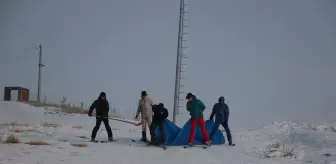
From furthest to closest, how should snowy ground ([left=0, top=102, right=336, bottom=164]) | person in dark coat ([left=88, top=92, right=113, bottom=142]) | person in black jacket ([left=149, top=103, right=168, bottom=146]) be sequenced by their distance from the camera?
person in dark coat ([left=88, top=92, right=113, bottom=142]), person in black jacket ([left=149, top=103, right=168, bottom=146]), snowy ground ([left=0, top=102, right=336, bottom=164])

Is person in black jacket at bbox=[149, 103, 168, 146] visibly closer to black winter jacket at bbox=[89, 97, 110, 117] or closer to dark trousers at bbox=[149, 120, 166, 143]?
dark trousers at bbox=[149, 120, 166, 143]

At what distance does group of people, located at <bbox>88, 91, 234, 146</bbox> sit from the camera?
13.9 m

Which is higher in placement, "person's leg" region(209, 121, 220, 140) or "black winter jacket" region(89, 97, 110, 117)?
"black winter jacket" region(89, 97, 110, 117)

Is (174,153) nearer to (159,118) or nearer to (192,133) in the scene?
(192,133)

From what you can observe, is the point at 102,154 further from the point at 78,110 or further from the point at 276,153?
the point at 78,110

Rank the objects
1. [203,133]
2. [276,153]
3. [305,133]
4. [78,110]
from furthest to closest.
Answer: [78,110]
[305,133]
[203,133]
[276,153]

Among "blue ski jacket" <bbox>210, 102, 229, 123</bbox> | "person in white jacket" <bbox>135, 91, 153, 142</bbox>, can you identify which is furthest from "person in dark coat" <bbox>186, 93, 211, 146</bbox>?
"person in white jacket" <bbox>135, 91, 153, 142</bbox>

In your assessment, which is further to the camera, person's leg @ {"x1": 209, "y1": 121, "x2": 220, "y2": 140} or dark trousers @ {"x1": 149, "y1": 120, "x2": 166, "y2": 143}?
person's leg @ {"x1": 209, "y1": 121, "x2": 220, "y2": 140}

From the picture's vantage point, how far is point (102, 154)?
11.0 metres

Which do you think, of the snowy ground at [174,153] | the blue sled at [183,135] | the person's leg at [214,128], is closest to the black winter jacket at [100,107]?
the snowy ground at [174,153]

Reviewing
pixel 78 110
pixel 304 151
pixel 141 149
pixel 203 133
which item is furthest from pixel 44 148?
pixel 78 110

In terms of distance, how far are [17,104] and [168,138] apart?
17.8 m

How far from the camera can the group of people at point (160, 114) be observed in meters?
13.9

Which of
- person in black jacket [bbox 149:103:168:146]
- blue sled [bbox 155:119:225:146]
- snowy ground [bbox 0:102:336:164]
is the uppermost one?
person in black jacket [bbox 149:103:168:146]
